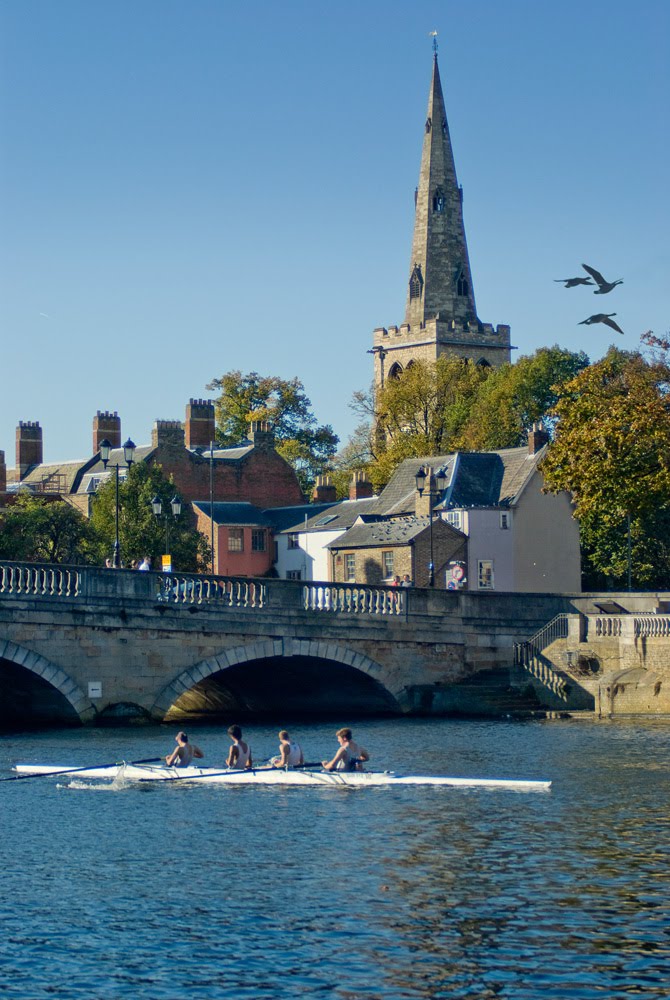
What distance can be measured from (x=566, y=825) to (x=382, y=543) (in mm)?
42294

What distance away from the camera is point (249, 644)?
50281mm

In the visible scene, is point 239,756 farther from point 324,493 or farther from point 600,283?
point 324,493

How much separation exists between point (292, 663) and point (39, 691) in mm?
8632

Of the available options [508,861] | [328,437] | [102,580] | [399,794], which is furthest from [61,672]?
[328,437]

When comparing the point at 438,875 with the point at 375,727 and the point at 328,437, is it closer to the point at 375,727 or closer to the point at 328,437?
the point at 375,727

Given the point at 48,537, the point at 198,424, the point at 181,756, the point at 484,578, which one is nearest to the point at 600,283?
the point at 181,756

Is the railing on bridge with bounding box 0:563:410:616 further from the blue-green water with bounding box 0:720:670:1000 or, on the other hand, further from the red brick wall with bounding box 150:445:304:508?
the red brick wall with bounding box 150:445:304:508

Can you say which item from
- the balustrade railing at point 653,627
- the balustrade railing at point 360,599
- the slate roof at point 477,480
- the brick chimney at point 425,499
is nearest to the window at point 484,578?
the slate roof at point 477,480

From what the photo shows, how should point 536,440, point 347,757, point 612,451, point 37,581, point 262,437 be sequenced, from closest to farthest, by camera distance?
point 347,757
point 37,581
point 612,451
point 536,440
point 262,437

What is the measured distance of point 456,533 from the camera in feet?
237

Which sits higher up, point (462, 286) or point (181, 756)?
point (462, 286)

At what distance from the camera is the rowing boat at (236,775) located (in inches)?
1415

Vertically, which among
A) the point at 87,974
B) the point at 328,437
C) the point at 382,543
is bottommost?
the point at 87,974

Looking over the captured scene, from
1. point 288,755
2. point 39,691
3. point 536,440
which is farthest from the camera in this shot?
point 536,440
